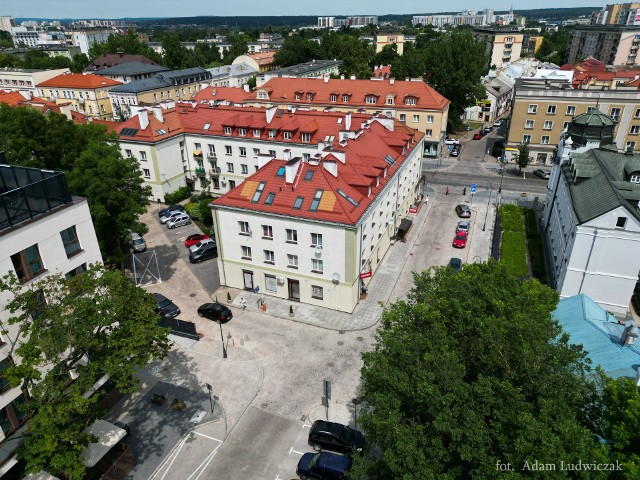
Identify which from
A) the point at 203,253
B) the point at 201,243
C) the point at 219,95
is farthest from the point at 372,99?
the point at 203,253

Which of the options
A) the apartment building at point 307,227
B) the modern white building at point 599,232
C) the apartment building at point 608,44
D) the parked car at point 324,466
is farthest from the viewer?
the apartment building at point 608,44

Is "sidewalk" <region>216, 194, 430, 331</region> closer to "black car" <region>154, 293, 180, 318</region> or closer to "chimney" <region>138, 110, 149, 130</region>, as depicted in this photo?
"black car" <region>154, 293, 180, 318</region>

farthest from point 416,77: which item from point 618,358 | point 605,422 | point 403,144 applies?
point 605,422

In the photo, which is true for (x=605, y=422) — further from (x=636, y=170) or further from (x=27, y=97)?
(x=27, y=97)

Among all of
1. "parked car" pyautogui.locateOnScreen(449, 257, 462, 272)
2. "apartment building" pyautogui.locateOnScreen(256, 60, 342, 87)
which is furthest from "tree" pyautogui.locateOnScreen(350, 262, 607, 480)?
"apartment building" pyautogui.locateOnScreen(256, 60, 342, 87)

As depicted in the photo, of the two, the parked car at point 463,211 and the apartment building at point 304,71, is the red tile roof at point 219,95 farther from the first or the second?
the parked car at point 463,211

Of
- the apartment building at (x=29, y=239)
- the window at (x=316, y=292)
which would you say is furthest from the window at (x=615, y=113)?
the apartment building at (x=29, y=239)
